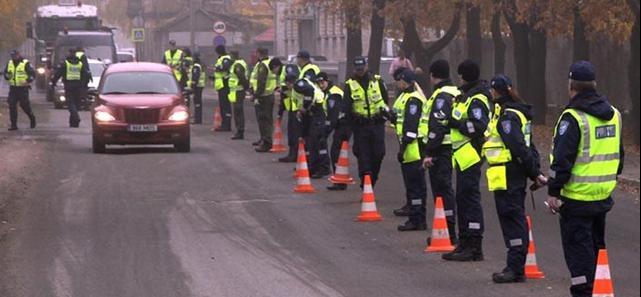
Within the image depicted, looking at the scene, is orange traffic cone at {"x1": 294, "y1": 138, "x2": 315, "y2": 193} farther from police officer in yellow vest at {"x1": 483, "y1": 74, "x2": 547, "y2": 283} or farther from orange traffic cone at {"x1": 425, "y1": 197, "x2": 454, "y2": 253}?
police officer in yellow vest at {"x1": 483, "y1": 74, "x2": 547, "y2": 283}

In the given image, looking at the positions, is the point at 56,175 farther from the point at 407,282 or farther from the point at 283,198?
the point at 407,282

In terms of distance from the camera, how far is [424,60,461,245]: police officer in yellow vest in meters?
13.1

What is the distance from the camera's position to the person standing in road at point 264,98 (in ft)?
84.5

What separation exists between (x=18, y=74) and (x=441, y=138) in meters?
20.2

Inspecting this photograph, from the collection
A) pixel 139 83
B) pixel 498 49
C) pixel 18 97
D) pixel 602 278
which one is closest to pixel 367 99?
pixel 602 278

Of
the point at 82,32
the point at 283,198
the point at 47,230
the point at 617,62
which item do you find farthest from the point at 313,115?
the point at 82,32

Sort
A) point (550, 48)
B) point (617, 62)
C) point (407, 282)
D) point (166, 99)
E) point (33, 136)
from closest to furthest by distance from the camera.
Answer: point (407, 282) < point (166, 99) < point (33, 136) < point (617, 62) < point (550, 48)

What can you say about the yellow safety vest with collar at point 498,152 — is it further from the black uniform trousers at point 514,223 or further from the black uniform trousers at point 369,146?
the black uniform trousers at point 369,146

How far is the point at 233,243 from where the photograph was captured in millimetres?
14117

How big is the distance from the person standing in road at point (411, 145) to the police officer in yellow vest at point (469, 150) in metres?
2.00

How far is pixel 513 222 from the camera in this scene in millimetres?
11492

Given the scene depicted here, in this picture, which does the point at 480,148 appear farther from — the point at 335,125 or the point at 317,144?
the point at 317,144

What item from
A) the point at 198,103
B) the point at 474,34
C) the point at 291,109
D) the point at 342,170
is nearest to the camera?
the point at 342,170

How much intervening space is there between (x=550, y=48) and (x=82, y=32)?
16.3 metres
